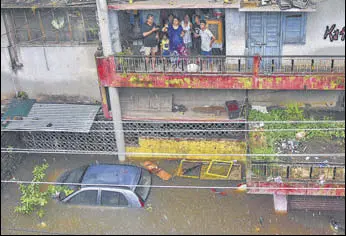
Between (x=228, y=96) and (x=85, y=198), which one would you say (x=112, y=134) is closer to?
(x=85, y=198)

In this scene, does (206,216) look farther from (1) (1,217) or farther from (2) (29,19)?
(2) (29,19)

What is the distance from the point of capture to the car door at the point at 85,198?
1516cm

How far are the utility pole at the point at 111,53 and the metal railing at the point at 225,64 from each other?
60 centimetres

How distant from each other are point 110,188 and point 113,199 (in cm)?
42

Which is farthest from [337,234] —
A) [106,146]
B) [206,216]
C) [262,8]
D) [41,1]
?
[41,1]

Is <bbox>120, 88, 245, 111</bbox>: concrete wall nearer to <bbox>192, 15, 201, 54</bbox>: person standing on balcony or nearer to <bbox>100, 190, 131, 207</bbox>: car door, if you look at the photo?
<bbox>192, 15, 201, 54</bbox>: person standing on balcony

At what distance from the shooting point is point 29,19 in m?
18.0

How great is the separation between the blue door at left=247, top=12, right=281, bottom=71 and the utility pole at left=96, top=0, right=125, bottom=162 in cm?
477

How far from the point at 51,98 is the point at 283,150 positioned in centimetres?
985

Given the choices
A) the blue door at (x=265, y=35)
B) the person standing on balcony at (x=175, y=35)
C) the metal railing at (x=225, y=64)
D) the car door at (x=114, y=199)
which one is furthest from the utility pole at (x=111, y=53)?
the blue door at (x=265, y=35)

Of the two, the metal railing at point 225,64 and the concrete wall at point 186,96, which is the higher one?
the metal railing at point 225,64

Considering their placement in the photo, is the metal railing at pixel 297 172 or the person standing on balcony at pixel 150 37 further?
the person standing on balcony at pixel 150 37

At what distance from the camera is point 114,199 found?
15094 mm

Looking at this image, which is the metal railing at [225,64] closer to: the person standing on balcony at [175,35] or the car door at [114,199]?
the person standing on balcony at [175,35]
